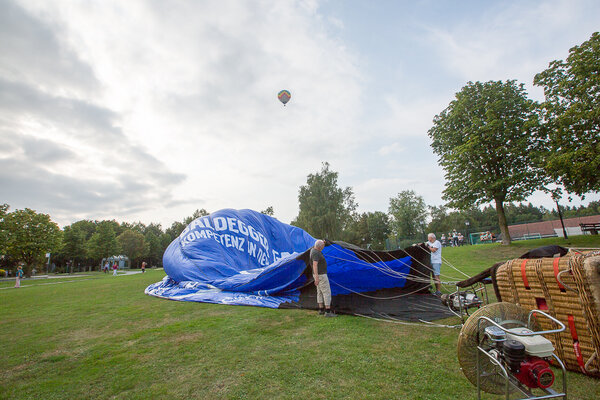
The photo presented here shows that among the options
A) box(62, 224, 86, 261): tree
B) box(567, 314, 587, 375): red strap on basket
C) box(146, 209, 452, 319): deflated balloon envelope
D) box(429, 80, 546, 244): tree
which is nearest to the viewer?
box(567, 314, 587, 375): red strap on basket

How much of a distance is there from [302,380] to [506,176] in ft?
60.5

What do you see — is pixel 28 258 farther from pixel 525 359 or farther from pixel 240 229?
pixel 525 359

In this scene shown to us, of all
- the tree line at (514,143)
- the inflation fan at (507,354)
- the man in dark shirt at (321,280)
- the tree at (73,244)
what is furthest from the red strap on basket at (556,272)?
the tree at (73,244)

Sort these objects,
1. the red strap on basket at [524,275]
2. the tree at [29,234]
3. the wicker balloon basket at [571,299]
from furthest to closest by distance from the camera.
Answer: the tree at [29,234]
the red strap on basket at [524,275]
the wicker balloon basket at [571,299]

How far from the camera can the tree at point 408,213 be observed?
5247 cm

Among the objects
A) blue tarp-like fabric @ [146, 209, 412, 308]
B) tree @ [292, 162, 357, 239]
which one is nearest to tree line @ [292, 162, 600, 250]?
tree @ [292, 162, 357, 239]

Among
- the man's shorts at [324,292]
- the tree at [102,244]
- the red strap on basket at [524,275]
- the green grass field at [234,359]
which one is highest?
the tree at [102,244]

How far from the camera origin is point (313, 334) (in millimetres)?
3947

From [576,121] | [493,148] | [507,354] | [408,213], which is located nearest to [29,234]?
[507,354]

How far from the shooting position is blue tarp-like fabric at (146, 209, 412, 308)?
626cm

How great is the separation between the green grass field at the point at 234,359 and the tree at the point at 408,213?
168ft

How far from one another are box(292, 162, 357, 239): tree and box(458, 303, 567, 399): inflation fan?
31787 millimetres

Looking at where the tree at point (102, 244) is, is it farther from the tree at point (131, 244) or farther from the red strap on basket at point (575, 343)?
the red strap on basket at point (575, 343)

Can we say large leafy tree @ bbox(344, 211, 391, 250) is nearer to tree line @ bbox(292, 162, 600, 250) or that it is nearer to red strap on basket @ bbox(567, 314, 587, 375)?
tree line @ bbox(292, 162, 600, 250)
